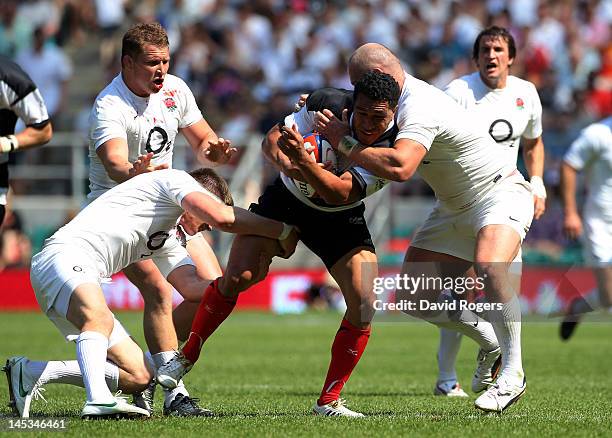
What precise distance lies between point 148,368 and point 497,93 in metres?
4.48

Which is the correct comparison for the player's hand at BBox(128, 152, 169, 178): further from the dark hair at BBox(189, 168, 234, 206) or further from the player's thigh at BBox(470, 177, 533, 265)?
the player's thigh at BBox(470, 177, 533, 265)

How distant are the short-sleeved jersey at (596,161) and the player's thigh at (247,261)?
20.7 ft

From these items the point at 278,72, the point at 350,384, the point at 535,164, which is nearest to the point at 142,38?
the point at 535,164

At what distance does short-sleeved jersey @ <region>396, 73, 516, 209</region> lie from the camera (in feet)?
23.9

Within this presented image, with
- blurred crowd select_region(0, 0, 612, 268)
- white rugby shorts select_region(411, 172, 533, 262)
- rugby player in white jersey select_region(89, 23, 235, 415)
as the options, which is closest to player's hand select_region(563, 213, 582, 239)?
white rugby shorts select_region(411, 172, 533, 262)

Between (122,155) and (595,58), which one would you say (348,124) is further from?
(595,58)

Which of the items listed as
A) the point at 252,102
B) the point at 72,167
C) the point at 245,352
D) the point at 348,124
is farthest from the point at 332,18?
the point at 348,124

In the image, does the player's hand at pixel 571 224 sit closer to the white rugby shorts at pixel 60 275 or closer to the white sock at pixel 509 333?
the white sock at pixel 509 333

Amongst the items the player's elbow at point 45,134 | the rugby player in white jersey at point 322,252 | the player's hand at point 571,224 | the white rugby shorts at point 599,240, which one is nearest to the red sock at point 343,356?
the rugby player in white jersey at point 322,252

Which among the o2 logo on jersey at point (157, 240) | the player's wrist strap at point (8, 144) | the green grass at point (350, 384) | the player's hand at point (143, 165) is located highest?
the player's hand at point (143, 165)

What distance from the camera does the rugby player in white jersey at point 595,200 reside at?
42.7 feet

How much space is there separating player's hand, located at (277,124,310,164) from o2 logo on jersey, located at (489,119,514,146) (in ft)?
11.5

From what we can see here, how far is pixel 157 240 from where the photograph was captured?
7375 millimetres

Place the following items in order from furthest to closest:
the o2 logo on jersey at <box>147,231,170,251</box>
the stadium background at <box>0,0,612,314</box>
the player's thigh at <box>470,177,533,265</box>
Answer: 1. the stadium background at <box>0,0,612,314</box>
2. the player's thigh at <box>470,177,533,265</box>
3. the o2 logo on jersey at <box>147,231,170,251</box>
